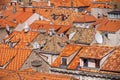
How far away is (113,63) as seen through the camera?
55.3m

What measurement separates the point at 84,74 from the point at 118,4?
306 ft

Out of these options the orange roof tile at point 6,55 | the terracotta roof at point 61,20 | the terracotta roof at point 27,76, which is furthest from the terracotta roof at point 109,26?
the terracotta roof at point 27,76

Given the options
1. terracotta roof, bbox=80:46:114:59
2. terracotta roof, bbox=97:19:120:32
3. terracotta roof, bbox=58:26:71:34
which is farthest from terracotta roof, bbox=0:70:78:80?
terracotta roof, bbox=97:19:120:32

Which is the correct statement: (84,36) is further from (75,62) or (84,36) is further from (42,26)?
(42,26)

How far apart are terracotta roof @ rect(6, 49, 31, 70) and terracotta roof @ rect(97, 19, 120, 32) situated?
33145 mm

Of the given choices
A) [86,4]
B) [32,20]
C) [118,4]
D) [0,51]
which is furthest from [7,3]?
[0,51]

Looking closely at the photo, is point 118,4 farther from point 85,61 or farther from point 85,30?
point 85,61

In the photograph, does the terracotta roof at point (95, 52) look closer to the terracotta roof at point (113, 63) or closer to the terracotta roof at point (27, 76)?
the terracotta roof at point (113, 63)

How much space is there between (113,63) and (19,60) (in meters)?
13.8

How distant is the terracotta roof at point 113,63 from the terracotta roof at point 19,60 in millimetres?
11913

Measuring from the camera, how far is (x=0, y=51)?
66375 millimetres

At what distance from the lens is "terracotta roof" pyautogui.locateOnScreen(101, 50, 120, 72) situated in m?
54.4

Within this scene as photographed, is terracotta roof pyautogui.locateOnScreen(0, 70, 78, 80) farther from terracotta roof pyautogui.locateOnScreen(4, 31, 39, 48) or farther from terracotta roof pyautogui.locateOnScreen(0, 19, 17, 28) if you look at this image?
terracotta roof pyautogui.locateOnScreen(0, 19, 17, 28)

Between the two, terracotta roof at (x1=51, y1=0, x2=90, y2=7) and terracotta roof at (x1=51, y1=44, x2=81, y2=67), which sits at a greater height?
terracotta roof at (x1=51, y1=44, x2=81, y2=67)
